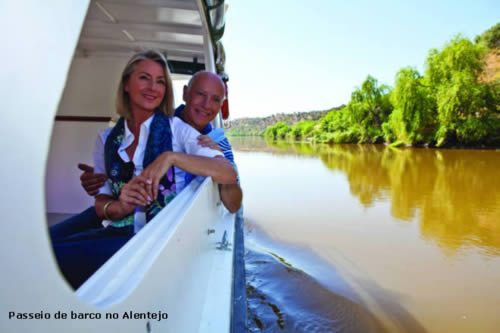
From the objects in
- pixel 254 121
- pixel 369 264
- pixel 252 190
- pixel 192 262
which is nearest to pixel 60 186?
pixel 192 262

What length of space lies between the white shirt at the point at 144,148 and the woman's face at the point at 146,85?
0.26 feet

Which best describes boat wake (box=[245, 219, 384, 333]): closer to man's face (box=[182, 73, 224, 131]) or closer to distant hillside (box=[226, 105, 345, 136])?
man's face (box=[182, 73, 224, 131])

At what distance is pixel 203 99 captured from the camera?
6.22 ft

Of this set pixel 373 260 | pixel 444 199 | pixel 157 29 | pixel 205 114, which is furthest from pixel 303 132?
pixel 205 114

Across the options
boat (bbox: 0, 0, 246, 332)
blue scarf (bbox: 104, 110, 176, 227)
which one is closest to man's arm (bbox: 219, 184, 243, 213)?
boat (bbox: 0, 0, 246, 332)

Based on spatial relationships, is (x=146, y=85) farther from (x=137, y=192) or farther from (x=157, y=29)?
(x=157, y=29)

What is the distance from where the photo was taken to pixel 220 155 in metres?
1.50

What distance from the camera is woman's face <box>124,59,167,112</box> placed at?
1.40 m

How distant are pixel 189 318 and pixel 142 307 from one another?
18.2 inches

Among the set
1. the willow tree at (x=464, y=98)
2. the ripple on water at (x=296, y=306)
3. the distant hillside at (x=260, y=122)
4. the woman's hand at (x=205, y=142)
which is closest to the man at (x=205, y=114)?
the woman's hand at (x=205, y=142)

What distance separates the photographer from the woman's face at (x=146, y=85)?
1.40 m

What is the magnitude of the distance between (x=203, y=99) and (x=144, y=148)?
633mm

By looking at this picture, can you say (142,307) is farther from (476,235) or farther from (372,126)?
(372,126)

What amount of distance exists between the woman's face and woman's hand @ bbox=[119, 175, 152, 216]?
385 millimetres
